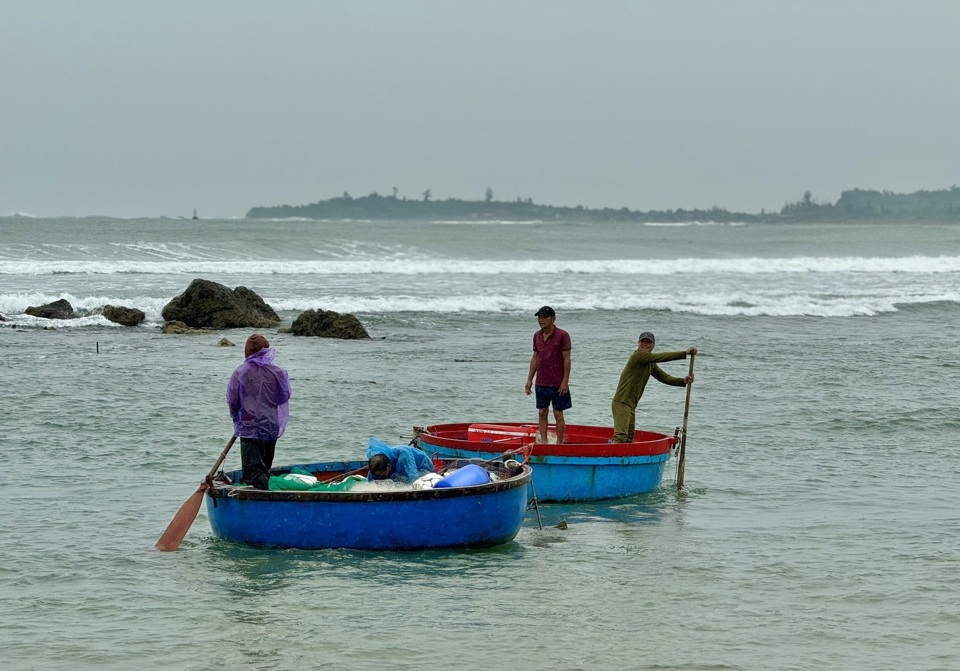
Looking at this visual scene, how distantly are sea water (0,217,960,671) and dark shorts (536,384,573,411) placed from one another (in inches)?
42.4

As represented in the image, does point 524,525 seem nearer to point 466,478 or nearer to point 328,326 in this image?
point 466,478

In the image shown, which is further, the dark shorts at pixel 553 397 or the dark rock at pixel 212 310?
the dark rock at pixel 212 310

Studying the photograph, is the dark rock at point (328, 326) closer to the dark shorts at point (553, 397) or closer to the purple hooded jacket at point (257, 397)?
the dark shorts at point (553, 397)

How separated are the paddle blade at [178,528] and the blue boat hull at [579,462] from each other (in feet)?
8.39

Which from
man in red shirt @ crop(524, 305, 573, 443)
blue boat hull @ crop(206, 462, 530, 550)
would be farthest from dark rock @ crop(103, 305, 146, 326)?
blue boat hull @ crop(206, 462, 530, 550)

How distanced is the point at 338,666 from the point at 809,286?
1533 inches

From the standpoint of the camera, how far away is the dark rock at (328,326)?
83.0ft

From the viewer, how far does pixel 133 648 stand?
297 inches

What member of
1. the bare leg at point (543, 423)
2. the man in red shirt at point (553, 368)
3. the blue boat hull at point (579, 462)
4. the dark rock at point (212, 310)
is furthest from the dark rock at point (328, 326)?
the blue boat hull at point (579, 462)

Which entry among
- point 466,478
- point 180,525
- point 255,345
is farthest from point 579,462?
point 180,525

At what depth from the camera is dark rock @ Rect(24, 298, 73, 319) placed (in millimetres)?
27656

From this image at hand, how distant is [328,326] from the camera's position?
2545 centimetres

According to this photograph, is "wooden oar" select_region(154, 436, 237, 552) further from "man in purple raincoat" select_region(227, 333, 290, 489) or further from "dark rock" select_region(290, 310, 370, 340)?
"dark rock" select_region(290, 310, 370, 340)

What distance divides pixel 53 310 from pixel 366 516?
20261 mm
